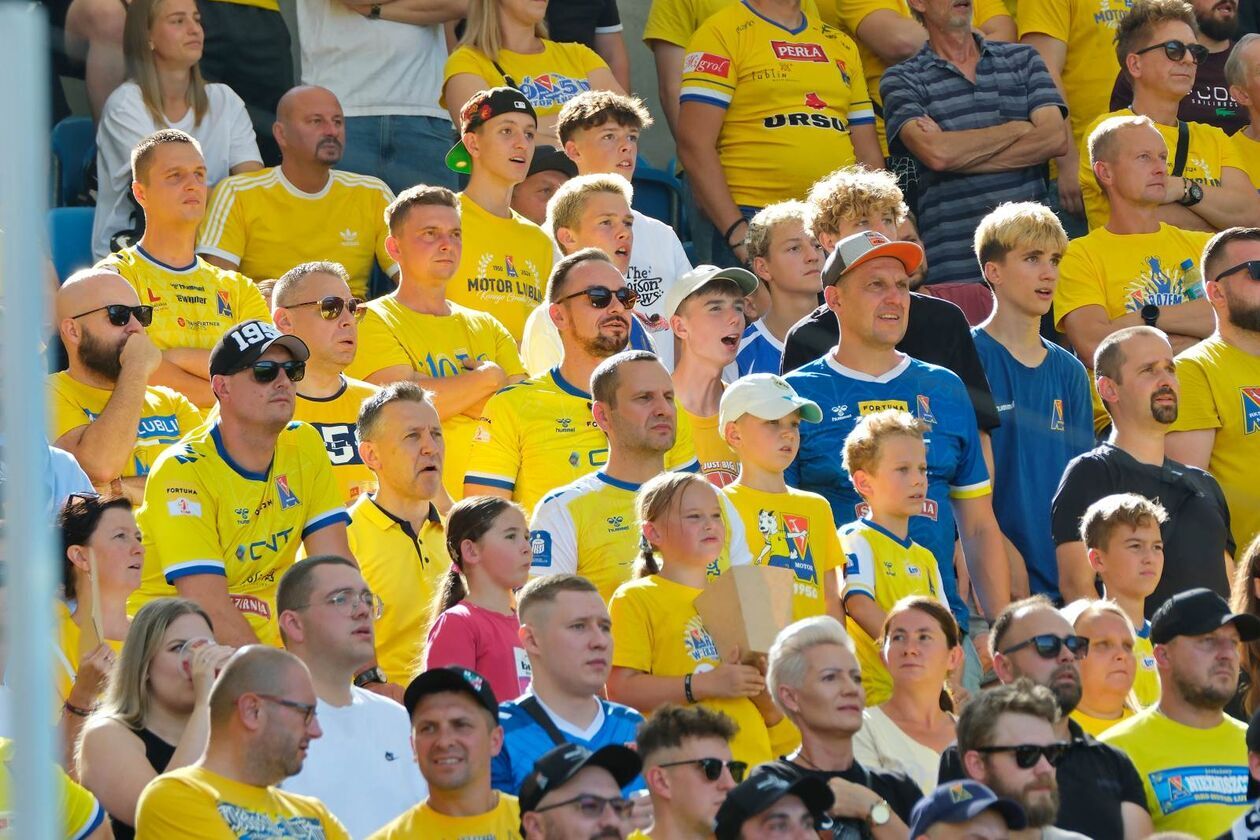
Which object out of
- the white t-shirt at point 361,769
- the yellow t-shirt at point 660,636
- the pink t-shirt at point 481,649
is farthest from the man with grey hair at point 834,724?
the white t-shirt at point 361,769

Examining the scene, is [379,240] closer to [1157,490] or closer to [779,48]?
[779,48]

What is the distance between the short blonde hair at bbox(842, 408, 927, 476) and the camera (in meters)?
7.51

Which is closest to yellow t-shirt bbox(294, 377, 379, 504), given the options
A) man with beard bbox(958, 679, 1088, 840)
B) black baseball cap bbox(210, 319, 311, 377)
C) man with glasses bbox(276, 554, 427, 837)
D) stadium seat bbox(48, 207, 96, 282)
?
black baseball cap bbox(210, 319, 311, 377)

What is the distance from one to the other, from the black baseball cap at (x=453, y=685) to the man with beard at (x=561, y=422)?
214 cm

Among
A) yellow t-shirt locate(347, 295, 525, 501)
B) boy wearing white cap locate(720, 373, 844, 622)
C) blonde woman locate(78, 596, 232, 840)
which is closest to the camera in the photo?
blonde woman locate(78, 596, 232, 840)

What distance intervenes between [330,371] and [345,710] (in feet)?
7.27

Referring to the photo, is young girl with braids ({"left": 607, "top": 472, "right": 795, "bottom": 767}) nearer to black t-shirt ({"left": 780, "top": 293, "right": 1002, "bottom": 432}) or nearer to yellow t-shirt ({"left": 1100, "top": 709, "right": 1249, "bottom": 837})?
yellow t-shirt ({"left": 1100, "top": 709, "right": 1249, "bottom": 837})

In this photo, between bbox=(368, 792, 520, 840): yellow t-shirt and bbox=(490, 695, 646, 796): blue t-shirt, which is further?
bbox=(490, 695, 646, 796): blue t-shirt

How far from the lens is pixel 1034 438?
887cm

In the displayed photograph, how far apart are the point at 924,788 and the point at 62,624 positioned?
109 inches

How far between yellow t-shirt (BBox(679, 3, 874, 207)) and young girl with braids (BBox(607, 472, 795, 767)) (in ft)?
14.0

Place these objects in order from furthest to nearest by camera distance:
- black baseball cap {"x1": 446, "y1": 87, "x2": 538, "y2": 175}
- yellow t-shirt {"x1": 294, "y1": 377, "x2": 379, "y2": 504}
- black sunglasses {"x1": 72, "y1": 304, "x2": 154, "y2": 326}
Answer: black baseball cap {"x1": 446, "y1": 87, "x2": 538, "y2": 175} → yellow t-shirt {"x1": 294, "y1": 377, "x2": 379, "y2": 504} → black sunglasses {"x1": 72, "y1": 304, "x2": 154, "y2": 326}

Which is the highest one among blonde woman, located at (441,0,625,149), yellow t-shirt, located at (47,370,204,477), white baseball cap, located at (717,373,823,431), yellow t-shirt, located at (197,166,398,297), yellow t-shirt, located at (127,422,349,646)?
blonde woman, located at (441,0,625,149)

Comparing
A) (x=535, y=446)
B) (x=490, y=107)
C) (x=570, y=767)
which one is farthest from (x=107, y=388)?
(x=570, y=767)
